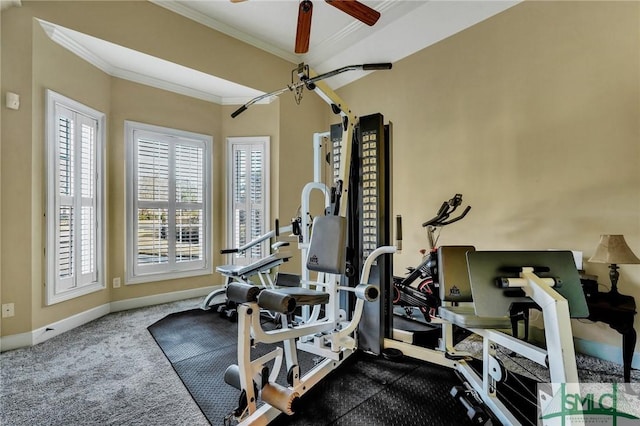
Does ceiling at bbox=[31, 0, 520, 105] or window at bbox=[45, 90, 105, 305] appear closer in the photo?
window at bbox=[45, 90, 105, 305]

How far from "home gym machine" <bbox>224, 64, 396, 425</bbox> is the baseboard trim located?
2.02m

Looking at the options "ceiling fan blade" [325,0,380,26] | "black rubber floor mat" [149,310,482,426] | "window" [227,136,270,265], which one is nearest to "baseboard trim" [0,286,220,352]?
"window" [227,136,270,265]

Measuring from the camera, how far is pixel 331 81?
15.7 ft

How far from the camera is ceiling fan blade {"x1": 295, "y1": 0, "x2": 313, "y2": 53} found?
1.92 m

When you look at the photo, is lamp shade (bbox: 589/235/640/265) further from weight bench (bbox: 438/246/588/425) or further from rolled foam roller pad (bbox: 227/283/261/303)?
rolled foam roller pad (bbox: 227/283/261/303)

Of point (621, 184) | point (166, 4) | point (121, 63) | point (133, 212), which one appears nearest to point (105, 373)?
point (133, 212)

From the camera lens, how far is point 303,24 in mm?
2082

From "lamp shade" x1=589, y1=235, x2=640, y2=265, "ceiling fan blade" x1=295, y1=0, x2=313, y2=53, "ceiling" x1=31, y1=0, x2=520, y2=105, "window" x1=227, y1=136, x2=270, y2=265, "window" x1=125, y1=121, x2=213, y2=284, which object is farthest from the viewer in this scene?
"window" x1=227, y1=136, x2=270, y2=265

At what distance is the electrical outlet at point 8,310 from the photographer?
8.44ft

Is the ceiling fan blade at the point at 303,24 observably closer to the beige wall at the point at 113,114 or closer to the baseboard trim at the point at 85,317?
the beige wall at the point at 113,114

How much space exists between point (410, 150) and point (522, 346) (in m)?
2.72

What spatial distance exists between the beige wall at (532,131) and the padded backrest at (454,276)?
3.92 feet

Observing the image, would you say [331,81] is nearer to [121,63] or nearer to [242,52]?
[242,52]

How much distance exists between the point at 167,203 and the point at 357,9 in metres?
3.40
